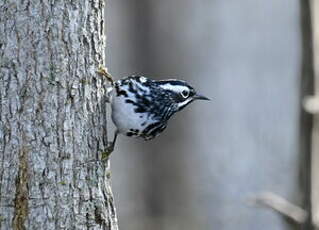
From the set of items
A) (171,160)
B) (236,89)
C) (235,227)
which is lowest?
(235,227)

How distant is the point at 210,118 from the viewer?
14.1 metres

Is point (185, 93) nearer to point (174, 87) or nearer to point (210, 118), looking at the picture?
point (174, 87)

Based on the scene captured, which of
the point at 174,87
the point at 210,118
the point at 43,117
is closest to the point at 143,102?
the point at 174,87

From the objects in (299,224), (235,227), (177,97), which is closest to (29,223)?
(177,97)

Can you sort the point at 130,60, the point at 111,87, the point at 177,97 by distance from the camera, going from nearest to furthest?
the point at 111,87, the point at 177,97, the point at 130,60

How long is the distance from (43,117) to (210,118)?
9.64 m

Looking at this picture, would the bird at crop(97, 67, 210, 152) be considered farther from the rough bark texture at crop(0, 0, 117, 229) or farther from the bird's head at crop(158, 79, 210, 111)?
the rough bark texture at crop(0, 0, 117, 229)

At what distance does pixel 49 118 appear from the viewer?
4.59 m

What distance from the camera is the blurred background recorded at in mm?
12109

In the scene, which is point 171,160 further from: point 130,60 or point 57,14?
point 57,14

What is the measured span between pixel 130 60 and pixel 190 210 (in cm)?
259

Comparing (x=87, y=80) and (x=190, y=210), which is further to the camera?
(x=190, y=210)

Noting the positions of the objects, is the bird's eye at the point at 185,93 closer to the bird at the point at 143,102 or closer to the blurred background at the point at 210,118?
the bird at the point at 143,102

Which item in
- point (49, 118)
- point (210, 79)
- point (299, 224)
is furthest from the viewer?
point (210, 79)
